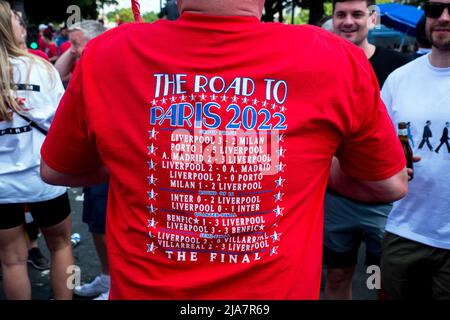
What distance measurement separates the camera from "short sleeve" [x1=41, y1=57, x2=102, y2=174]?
1.29m

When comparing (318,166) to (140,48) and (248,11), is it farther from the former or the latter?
(140,48)

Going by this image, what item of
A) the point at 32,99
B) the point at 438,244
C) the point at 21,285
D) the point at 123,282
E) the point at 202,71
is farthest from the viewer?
the point at 21,285

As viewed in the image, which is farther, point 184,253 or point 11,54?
point 11,54

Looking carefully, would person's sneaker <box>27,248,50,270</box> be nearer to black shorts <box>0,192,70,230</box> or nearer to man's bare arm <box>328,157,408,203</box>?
black shorts <box>0,192,70,230</box>

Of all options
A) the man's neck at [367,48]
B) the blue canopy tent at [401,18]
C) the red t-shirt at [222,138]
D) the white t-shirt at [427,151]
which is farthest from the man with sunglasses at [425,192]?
the blue canopy tent at [401,18]

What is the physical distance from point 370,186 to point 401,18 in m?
15.2

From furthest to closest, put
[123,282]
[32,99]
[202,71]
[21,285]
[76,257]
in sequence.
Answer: [76,257], [21,285], [32,99], [123,282], [202,71]

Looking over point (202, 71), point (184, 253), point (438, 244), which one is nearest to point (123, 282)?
point (184, 253)

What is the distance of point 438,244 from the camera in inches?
96.6

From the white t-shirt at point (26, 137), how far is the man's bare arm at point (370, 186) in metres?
2.13

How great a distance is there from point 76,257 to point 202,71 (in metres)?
3.85

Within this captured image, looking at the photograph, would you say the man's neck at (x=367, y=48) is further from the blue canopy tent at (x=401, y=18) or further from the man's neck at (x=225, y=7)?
the blue canopy tent at (x=401, y=18)

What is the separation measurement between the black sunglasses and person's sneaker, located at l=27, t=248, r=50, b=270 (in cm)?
378

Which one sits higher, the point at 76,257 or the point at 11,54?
the point at 11,54
